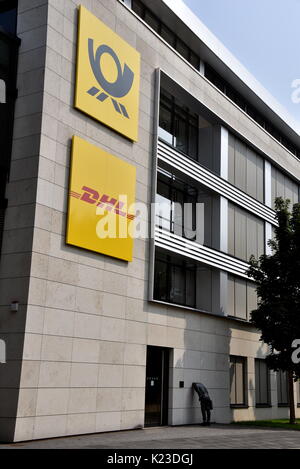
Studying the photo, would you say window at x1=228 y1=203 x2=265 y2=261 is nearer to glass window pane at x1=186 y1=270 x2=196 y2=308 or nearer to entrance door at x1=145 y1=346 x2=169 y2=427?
glass window pane at x1=186 y1=270 x2=196 y2=308

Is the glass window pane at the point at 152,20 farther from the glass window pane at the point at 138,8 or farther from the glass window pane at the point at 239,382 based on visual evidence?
the glass window pane at the point at 239,382

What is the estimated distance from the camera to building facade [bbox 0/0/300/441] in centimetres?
1728

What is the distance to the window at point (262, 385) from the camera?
30.0m

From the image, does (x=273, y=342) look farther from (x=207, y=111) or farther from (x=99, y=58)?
(x=99, y=58)

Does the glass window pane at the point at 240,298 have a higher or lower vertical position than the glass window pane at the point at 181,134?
lower

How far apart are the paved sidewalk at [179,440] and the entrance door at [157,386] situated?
0.80 m

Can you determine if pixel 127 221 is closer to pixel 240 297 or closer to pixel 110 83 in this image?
pixel 110 83

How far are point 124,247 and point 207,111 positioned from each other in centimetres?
1074

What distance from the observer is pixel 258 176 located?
3375 cm

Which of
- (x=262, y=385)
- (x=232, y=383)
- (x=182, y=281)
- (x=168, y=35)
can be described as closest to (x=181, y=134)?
(x=168, y=35)

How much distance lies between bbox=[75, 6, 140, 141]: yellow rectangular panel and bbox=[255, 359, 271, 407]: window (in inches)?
599

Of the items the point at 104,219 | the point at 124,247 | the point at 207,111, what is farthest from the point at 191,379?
the point at 207,111

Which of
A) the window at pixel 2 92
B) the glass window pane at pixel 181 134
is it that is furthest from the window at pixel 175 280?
the window at pixel 2 92

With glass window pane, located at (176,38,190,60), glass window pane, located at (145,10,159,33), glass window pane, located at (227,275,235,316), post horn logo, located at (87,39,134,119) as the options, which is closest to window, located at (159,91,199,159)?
glass window pane, located at (176,38,190,60)
